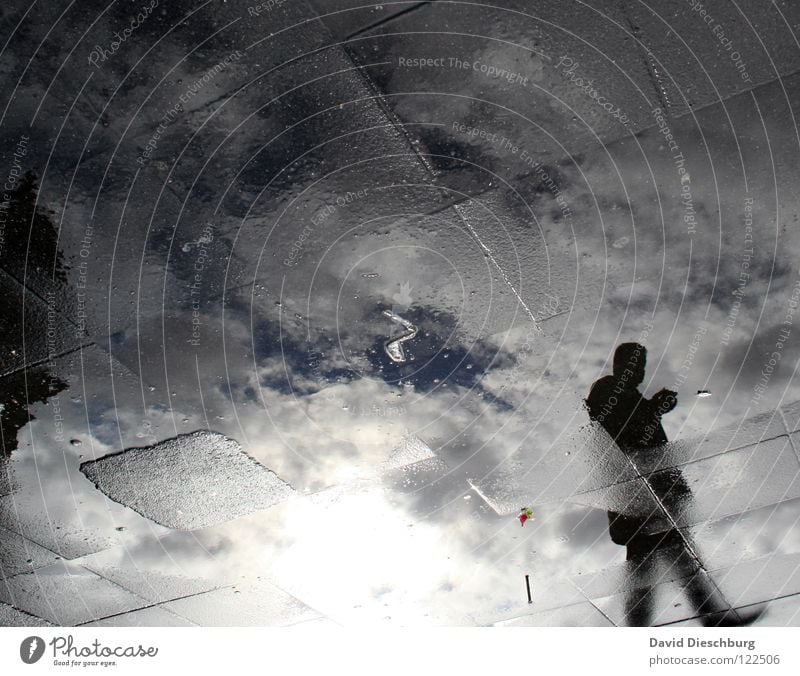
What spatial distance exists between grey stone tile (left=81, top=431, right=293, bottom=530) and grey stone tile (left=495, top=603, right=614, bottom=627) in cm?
227

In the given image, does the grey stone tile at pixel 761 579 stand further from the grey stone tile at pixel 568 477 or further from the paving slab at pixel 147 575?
the paving slab at pixel 147 575

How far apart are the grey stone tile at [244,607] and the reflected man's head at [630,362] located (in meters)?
2.53

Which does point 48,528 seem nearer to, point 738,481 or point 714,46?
point 714,46

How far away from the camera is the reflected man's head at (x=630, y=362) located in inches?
85.4

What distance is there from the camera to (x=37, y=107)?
1534mm

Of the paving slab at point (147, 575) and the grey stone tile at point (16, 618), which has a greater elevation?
the paving slab at point (147, 575)

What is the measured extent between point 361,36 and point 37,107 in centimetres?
Result: 96

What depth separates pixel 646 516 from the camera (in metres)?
3.08

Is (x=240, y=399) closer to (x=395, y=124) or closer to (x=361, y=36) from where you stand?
(x=395, y=124)

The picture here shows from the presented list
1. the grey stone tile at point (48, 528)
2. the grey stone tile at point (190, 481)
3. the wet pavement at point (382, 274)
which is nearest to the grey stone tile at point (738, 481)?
the wet pavement at point (382, 274)

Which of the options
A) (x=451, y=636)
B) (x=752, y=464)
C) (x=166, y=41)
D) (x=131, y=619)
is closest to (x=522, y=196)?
(x=166, y=41)

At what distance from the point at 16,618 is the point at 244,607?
59.1 inches

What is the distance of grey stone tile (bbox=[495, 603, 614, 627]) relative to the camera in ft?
12.7

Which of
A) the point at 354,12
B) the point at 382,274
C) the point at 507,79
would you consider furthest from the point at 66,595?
the point at 507,79
